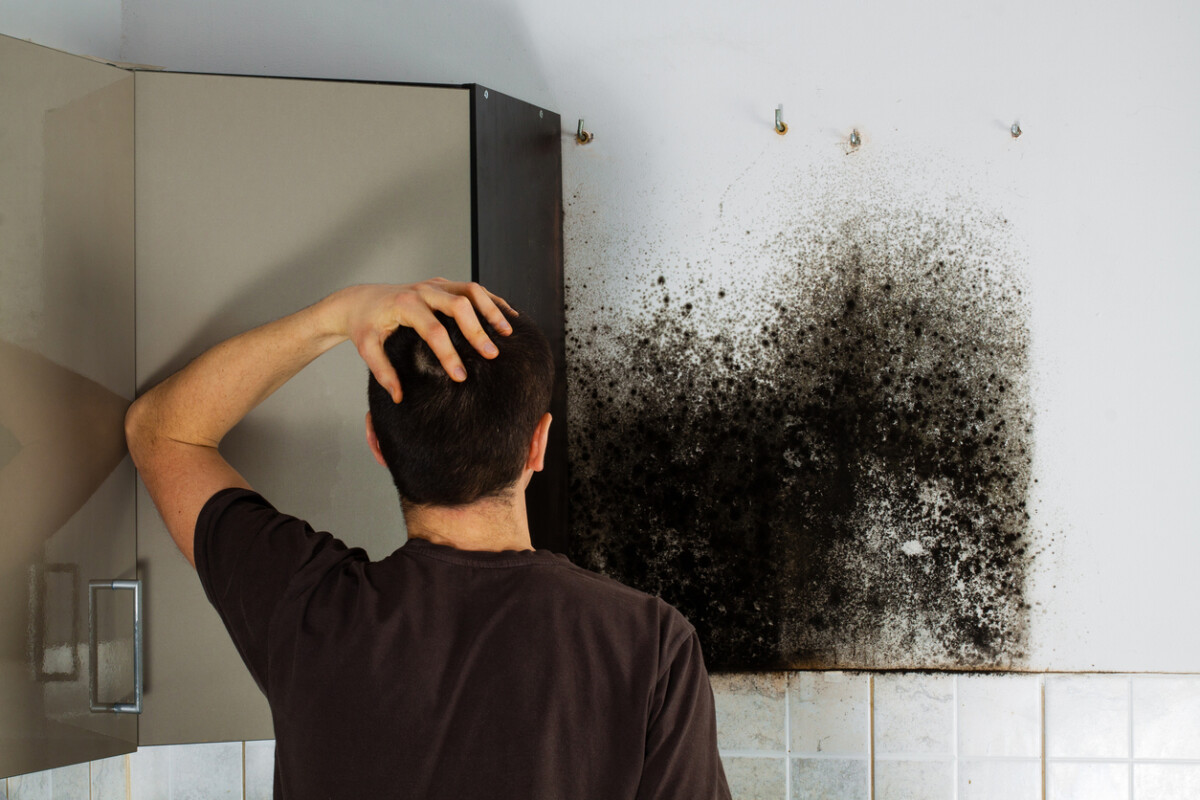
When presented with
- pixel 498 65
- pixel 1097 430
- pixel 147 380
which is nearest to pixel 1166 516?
pixel 1097 430

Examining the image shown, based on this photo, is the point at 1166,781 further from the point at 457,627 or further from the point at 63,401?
the point at 63,401

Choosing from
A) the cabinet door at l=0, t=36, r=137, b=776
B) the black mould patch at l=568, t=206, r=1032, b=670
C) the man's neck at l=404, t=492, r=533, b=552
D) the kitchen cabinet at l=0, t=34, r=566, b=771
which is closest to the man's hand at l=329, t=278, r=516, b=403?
the man's neck at l=404, t=492, r=533, b=552

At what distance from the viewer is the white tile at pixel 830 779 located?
4.09ft

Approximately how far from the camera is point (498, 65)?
1.32 m

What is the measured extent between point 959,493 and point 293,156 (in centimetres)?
111

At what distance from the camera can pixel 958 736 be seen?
1237 millimetres

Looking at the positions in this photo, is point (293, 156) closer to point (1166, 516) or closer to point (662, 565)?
point (662, 565)

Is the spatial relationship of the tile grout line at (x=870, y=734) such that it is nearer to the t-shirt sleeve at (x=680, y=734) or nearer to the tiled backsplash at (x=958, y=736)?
the tiled backsplash at (x=958, y=736)

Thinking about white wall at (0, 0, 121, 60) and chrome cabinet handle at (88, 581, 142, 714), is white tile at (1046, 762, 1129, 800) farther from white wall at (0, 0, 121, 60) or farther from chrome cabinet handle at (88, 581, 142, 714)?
white wall at (0, 0, 121, 60)

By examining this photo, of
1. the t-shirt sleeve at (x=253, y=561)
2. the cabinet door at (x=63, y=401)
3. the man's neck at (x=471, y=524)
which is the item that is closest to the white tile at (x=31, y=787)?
the cabinet door at (x=63, y=401)

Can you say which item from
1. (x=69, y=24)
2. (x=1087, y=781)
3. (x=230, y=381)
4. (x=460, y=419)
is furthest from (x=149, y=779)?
(x=1087, y=781)

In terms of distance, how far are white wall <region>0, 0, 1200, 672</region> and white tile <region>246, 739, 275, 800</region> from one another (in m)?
0.97

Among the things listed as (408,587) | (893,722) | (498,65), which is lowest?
(893,722)

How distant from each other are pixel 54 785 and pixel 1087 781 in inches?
69.0
